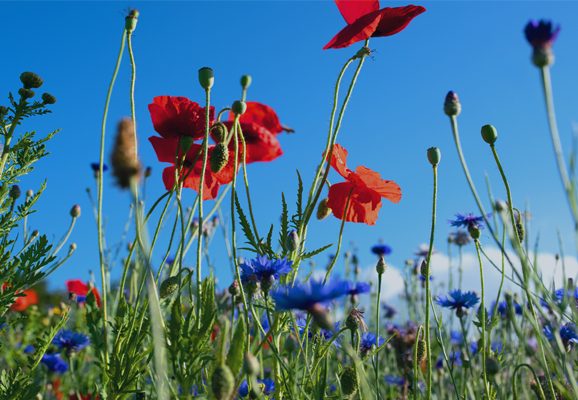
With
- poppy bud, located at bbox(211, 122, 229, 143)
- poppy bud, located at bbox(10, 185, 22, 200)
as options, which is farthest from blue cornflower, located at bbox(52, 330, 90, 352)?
poppy bud, located at bbox(211, 122, 229, 143)

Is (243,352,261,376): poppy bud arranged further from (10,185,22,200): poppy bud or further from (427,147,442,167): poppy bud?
(10,185,22,200): poppy bud

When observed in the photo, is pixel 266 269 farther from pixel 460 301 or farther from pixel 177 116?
pixel 460 301

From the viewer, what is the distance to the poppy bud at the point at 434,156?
1.20m

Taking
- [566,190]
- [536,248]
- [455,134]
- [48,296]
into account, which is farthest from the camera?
[48,296]

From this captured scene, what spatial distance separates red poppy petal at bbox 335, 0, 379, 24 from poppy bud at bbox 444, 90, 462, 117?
1.39 ft

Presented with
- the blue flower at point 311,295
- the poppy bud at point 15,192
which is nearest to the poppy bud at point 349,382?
the blue flower at point 311,295

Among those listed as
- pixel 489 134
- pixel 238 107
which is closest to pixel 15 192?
pixel 238 107

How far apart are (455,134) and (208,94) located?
499mm

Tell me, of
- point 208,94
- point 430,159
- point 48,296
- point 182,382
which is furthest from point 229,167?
point 48,296

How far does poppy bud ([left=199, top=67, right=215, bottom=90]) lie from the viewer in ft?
3.85

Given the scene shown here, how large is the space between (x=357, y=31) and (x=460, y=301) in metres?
0.85

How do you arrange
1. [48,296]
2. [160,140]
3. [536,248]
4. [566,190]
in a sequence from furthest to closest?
1. [48,296]
2. [160,140]
3. [536,248]
4. [566,190]

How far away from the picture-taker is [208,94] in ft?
3.78

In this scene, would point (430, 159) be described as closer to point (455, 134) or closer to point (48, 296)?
point (455, 134)
